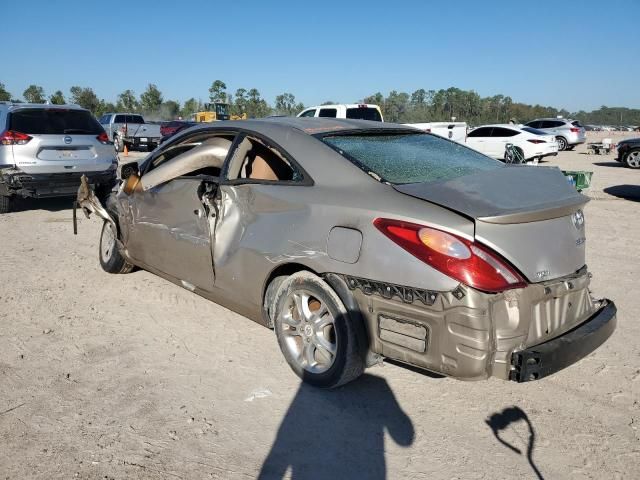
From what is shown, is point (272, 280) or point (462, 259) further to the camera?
point (272, 280)

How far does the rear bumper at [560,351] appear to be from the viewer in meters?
2.39

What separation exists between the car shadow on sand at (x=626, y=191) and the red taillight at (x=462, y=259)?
397 inches

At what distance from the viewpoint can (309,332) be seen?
120 inches

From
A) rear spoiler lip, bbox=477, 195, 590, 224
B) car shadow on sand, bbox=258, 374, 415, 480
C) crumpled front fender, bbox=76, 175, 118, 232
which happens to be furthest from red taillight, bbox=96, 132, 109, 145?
rear spoiler lip, bbox=477, 195, 590, 224

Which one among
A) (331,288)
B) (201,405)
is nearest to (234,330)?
(201,405)

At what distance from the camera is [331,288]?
283 centimetres

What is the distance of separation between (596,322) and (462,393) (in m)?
0.87

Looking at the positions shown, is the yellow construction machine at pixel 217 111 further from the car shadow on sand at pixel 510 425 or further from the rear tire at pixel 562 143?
the car shadow on sand at pixel 510 425

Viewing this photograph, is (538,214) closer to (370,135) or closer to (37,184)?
(370,135)

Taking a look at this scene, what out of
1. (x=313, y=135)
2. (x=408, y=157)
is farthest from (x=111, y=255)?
(x=408, y=157)

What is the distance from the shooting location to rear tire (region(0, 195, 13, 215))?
8242mm

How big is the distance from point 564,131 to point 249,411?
28164 millimetres

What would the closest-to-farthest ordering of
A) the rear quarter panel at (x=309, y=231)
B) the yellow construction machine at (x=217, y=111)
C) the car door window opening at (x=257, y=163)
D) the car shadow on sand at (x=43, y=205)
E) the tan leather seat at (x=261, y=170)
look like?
1. the rear quarter panel at (x=309, y=231)
2. the car door window opening at (x=257, y=163)
3. the tan leather seat at (x=261, y=170)
4. the car shadow on sand at (x=43, y=205)
5. the yellow construction machine at (x=217, y=111)

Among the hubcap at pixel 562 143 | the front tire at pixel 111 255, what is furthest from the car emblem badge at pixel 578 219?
the hubcap at pixel 562 143
